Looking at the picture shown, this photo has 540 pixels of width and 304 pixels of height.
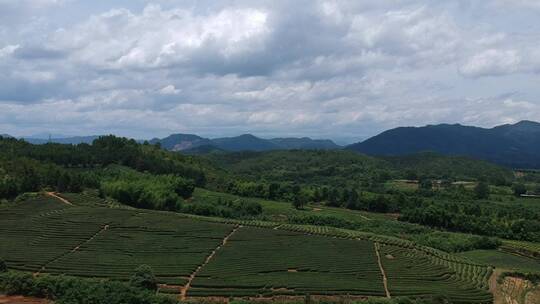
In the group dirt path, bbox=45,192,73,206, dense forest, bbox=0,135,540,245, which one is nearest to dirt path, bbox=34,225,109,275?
dirt path, bbox=45,192,73,206

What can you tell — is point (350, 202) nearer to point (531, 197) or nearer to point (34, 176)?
point (531, 197)

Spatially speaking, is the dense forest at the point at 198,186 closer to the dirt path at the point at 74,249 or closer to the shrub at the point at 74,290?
the dirt path at the point at 74,249

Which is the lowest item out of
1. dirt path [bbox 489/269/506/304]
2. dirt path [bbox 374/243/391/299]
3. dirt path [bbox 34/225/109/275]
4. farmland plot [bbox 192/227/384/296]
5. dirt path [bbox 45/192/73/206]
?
dirt path [bbox 489/269/506/304]

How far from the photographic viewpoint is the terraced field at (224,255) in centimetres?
5531

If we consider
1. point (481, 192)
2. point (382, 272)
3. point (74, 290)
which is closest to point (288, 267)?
point (382, 272)

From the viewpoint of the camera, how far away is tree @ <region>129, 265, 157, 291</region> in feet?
163

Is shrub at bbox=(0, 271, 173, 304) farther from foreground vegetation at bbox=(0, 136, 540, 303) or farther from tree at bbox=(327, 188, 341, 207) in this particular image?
tree at bbox=(327, 188, 341, 207)

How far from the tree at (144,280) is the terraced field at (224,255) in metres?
2.99

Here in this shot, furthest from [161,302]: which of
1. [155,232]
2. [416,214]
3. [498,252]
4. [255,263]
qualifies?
[416,214]

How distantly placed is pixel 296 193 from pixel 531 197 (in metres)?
74.1

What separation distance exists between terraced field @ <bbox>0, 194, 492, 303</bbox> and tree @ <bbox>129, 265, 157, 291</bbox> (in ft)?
9.81

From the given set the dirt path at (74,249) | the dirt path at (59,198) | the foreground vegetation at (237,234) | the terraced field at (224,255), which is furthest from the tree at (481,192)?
the dirt path at (59,198)

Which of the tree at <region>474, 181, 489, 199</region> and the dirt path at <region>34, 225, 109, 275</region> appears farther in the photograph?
the tree at <region>474, 181, 489, 199</region>

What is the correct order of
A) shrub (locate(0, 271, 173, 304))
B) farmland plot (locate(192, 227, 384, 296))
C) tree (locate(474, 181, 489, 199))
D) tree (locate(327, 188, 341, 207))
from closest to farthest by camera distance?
shrub (locate(0, 271, 173, 304)) → farmland plot (locate(192, 227, 384, 296)) → tree (locate(327, 188, 341, 207)) → tree (locate(474, 181, 489, 199))
